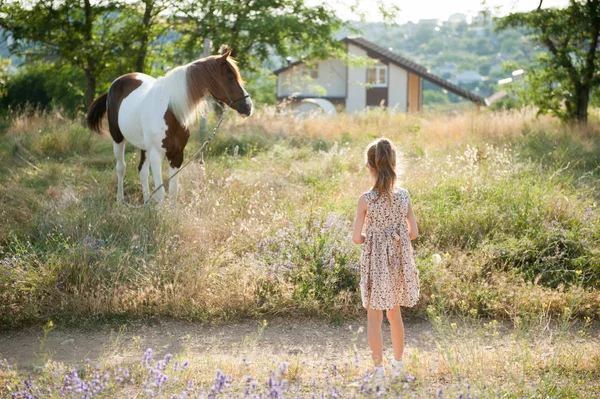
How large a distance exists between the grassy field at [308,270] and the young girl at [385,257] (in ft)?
0.85

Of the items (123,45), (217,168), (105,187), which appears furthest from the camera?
(123,45)

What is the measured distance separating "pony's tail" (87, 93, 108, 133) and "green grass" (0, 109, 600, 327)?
2.43 feet

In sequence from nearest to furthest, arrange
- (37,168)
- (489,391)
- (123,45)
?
(489,391) → (37,168) → (123,45)

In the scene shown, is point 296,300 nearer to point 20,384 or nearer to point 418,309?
point 418,309

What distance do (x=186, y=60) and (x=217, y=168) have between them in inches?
305

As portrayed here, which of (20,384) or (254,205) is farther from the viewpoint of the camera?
(254,205)

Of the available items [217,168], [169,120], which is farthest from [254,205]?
[217,168]

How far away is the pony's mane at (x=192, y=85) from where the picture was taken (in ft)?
21.7

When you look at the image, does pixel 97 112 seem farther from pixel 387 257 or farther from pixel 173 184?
pixel 387 257

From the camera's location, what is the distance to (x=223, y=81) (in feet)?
21.9

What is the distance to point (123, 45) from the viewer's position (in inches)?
586

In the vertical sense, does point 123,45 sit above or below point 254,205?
above

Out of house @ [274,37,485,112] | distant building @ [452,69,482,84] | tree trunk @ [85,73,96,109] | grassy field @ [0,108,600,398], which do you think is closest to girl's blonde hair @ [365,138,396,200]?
grassy field @ [0,108,600,398]

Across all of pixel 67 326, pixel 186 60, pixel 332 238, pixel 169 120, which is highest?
pixel 186 60
